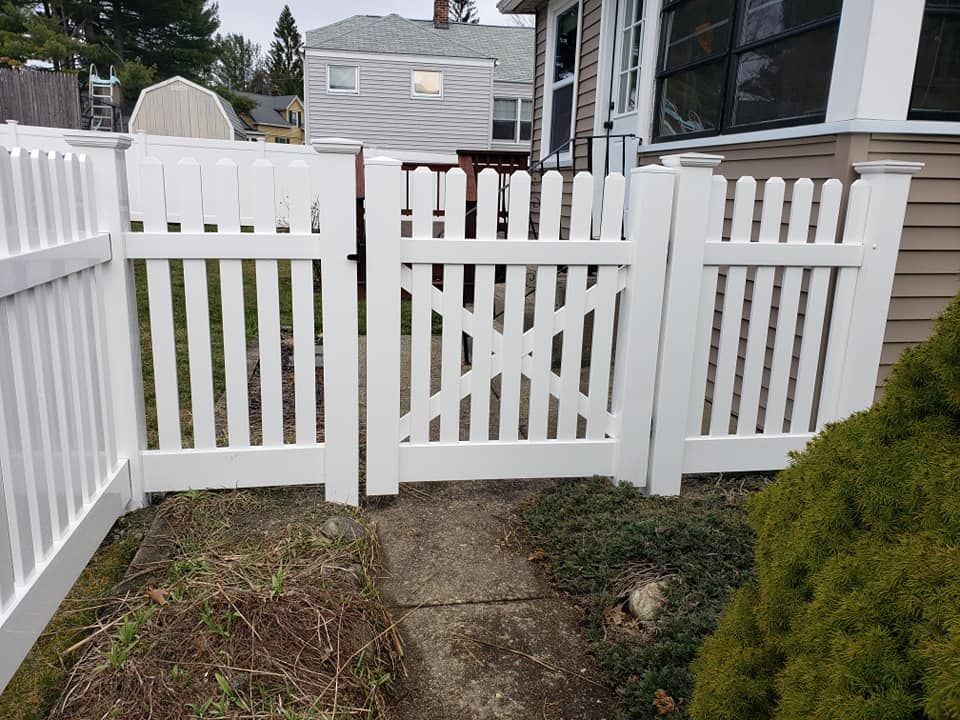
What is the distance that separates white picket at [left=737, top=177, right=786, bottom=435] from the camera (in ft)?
10.2

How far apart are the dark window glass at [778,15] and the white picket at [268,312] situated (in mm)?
3042

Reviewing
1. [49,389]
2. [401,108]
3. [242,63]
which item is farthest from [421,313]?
[242,63]

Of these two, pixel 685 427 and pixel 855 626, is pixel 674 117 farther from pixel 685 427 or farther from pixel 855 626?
pixel 855 626

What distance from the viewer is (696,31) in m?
5.43

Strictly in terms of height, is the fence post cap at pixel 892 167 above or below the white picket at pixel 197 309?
above

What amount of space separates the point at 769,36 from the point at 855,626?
4.32 metres

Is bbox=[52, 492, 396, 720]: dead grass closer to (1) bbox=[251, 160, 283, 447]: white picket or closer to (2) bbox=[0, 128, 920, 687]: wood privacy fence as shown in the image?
(2) bbox=[0, 128, 920, 687]: wood privacy fence

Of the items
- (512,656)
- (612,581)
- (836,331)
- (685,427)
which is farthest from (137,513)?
(836,331)

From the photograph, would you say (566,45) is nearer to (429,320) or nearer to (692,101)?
(692,101)

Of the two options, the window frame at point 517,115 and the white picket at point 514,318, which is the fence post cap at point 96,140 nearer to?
the white picket at point 514,318

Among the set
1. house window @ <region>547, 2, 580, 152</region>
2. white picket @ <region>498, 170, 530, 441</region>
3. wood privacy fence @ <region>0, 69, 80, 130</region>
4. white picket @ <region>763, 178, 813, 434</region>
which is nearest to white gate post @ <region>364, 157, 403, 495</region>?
white picket @ <region>498, 170, 530, 441</region>

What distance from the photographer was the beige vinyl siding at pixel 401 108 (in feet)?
70.7

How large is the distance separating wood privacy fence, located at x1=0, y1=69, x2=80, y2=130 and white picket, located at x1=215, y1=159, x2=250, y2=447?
14392mm

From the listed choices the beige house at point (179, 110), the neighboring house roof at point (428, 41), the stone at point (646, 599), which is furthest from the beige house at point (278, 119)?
the stone at point (646, 599)
